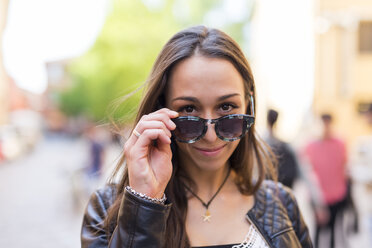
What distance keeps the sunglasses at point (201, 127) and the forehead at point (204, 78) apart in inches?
3.9

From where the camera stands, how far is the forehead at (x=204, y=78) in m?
1.55

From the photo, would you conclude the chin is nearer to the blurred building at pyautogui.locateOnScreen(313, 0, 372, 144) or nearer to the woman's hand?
the woman's hand

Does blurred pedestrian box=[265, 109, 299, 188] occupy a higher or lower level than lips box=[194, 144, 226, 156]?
lower

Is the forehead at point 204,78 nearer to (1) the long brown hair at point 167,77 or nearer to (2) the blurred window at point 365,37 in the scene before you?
(1) the long brown hair at point 167,77

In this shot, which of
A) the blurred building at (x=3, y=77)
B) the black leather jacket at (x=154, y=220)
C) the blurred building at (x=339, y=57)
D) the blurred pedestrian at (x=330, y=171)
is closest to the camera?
the black leather jacket at (x=154, y=220)

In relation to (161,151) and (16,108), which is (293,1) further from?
(16,108)

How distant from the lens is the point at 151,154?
153 centimetres

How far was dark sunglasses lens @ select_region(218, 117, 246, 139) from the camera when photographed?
158 centimetres

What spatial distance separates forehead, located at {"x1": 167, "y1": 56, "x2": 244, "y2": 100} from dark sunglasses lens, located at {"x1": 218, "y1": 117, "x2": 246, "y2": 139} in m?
0.11

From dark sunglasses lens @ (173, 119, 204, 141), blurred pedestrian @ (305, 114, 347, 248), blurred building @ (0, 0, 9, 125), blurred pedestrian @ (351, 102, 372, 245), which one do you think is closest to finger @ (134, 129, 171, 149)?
dark sunglasses lens @ (173, 119, 204, 141)

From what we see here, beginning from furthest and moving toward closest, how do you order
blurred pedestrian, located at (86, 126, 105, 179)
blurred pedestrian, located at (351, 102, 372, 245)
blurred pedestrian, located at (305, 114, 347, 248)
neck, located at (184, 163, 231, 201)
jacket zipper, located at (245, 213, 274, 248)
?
1. blurred pedestrian, located at (86, 126, 105, 179)
2. blurred pedestrian, located at (351, 102, 372, 245)
3. blurred pedestrian, located at (305, 114, 347, 248)
4. neck, located at (184, 163, 231, 201)
5. jacket zipper, located at (245, 213, 274, 248)

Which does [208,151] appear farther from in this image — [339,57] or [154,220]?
[339,57]

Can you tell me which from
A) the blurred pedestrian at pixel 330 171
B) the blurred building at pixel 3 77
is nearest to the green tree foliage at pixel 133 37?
the blurred building at pixel 3 77

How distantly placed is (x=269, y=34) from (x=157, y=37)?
7851 millimetres
